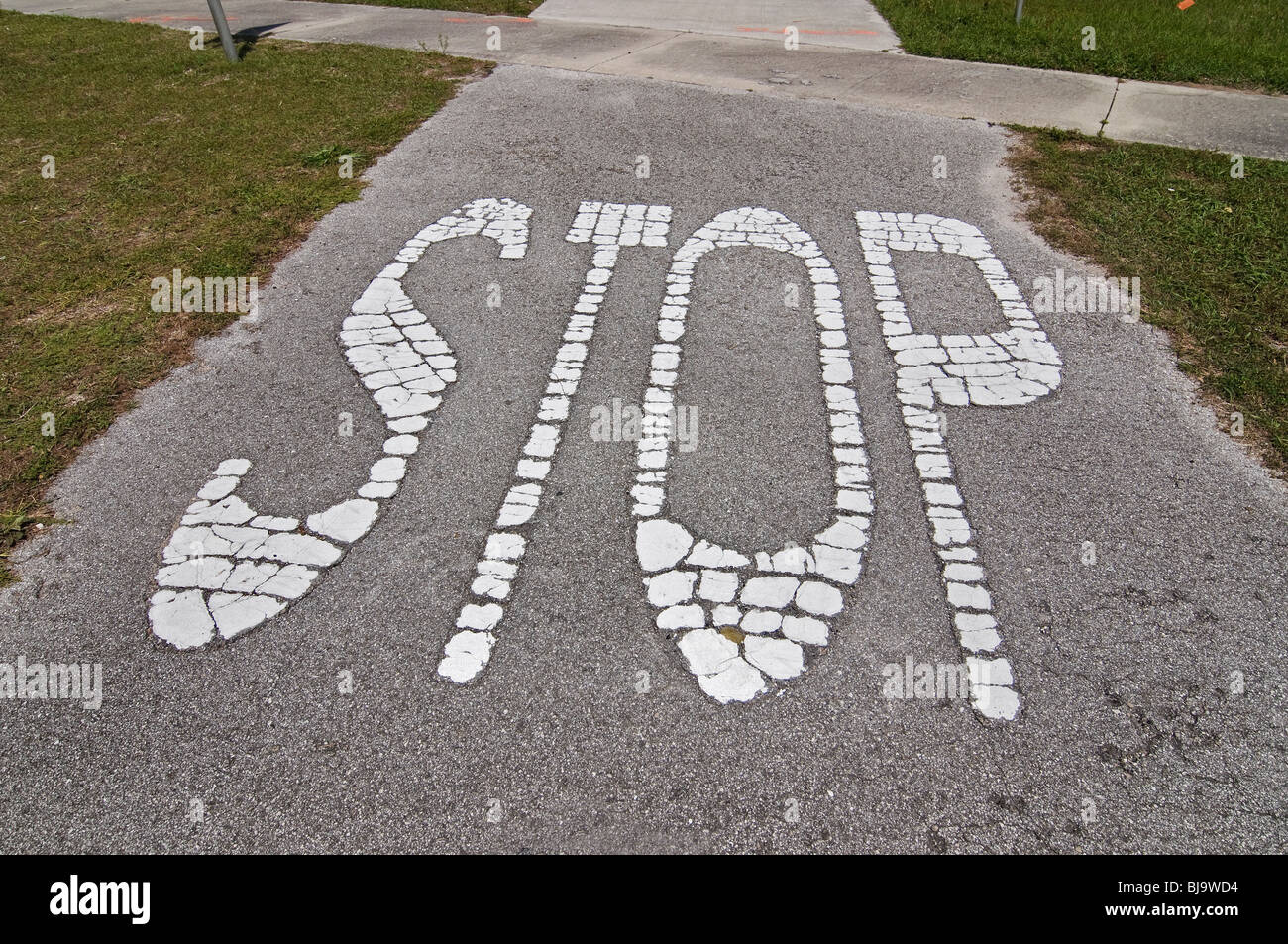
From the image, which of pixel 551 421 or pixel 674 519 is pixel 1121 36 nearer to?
pixel 551 421

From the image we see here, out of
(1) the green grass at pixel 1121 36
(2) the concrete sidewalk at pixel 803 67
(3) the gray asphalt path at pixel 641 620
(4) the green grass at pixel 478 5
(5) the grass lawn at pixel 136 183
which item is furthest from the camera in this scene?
(4) the green grass at pixel 478 5

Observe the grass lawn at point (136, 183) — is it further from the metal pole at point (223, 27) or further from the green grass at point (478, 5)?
the green grass at point (478, 5)

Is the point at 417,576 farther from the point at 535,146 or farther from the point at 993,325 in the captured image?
the point at 535,146

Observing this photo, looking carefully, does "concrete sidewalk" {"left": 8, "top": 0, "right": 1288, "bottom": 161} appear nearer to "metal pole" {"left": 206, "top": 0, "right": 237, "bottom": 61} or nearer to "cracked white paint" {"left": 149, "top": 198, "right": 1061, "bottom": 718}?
"metal pole" {"left": 206, "top": 0, "right": 237, "bottom": 61}

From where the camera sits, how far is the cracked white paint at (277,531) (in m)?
3.88

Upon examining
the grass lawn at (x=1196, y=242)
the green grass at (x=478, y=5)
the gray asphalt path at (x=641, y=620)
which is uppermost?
the green grass at (x=478, y=5)

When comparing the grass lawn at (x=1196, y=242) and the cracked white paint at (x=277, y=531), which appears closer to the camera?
the cracked white paint at (x=277, y=531)

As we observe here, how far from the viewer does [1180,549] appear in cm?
417

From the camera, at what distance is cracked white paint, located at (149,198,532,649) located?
Result: 388 centimetres

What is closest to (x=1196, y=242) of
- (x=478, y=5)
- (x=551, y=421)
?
(x=551, y=421)

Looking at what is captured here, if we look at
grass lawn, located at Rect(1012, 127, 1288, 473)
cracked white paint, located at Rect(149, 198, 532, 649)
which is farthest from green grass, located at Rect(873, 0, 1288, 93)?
cracked white paint, located at Rect(149, 198, 532, 649)

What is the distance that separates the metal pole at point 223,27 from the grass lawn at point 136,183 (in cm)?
22

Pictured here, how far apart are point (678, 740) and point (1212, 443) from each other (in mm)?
3704

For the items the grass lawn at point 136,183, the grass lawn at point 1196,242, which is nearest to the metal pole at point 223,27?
the grass lawn at point 136,183
